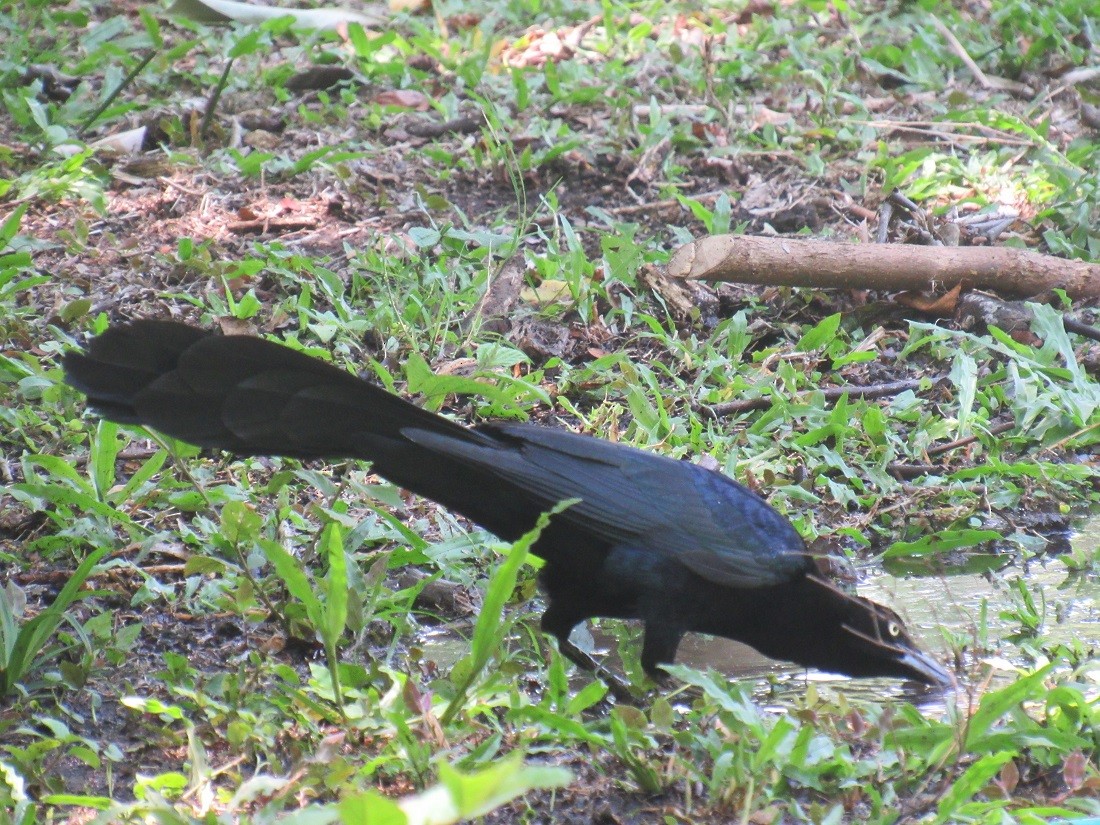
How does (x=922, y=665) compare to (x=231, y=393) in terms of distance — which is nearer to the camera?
(x=231, y=393)

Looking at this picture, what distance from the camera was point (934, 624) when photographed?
4.00 m

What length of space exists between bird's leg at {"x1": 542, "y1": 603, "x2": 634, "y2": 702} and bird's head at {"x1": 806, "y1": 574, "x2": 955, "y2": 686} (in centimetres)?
61

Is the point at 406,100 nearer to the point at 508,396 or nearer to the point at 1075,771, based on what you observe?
the point at 508,396

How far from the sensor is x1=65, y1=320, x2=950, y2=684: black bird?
3.32 metres

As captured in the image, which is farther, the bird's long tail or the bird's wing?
the bird's wing

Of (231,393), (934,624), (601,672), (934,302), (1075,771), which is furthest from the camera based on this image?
(934,302)

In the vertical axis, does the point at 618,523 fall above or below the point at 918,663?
above

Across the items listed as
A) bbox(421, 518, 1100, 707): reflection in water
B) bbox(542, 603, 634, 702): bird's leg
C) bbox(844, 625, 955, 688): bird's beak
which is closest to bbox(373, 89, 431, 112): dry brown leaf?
bbox(421, 518, 1100, 707): reflection in water

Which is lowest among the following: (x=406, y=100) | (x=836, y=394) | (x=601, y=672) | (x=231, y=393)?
(x=601, y=672)

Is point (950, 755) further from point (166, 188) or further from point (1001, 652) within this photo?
point (166, 188)

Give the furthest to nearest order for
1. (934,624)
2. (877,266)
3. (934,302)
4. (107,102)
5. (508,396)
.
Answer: (107,102) → (934,302) → (877,266) → (508,396) → (934,624)

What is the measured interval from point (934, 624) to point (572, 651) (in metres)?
1.14

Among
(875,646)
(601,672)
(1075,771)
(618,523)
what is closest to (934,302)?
(875,646)

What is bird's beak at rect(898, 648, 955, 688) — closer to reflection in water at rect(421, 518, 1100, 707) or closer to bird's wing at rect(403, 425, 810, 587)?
reflection in water at rect(421, 518, 1100, 707)
